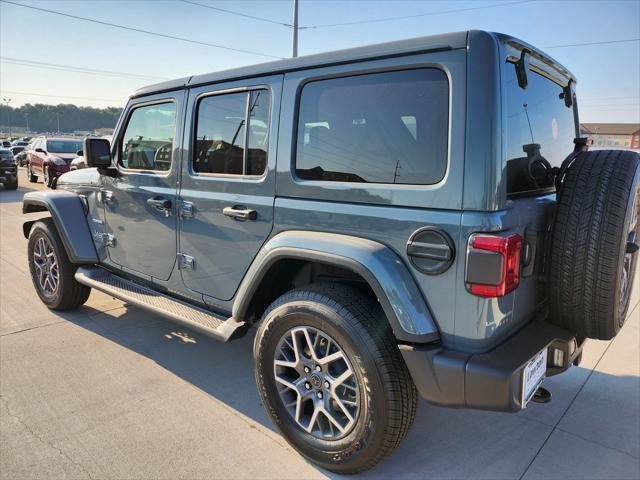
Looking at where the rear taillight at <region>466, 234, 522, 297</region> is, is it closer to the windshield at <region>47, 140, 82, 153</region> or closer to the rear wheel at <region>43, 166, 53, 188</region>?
the rear wheel at <region>43, 166, 53, 188</region>

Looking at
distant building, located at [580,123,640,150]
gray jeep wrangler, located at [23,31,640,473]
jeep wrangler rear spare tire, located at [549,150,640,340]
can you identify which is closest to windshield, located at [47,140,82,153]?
Answer: gray jeep wrangler, located at [23,31,640,473]

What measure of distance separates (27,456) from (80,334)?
165 centimetres

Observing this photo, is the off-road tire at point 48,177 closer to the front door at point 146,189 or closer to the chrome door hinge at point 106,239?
the chrome door hinge at point 106,239

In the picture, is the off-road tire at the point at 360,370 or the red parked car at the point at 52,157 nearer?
the off-road tire at the point at 360,370

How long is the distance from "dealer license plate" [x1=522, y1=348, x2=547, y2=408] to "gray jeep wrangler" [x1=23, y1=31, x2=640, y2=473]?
0.02 metres

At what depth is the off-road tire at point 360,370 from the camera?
6.75 ft

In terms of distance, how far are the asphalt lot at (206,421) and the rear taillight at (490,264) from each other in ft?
3.53

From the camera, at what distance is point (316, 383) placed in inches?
92.4

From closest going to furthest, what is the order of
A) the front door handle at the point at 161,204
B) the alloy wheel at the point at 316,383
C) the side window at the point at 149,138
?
the alloy wheel at the point at 316,383, the front door handle at the point at 161,204, the side window at the point at 149,138

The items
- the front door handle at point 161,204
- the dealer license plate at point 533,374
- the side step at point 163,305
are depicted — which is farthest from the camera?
the front door handle at point 161,204

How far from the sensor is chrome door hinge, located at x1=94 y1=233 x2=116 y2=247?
151 inches

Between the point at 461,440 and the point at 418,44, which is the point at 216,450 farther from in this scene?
the point at 418,44

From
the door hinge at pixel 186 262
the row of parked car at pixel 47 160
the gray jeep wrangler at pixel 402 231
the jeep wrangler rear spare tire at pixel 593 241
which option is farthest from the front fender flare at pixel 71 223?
the row of parked car at pixel 47 160

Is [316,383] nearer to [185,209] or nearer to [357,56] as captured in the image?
[185,209]
